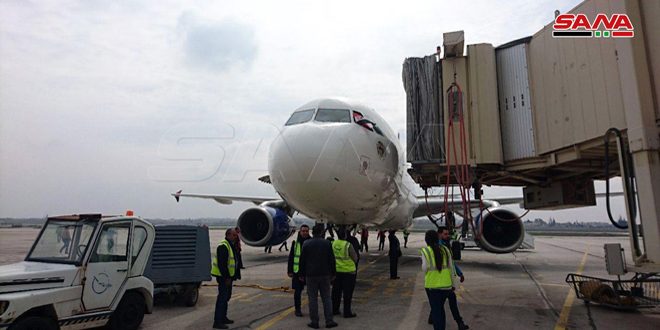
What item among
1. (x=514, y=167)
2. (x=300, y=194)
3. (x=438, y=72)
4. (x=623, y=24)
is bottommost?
(x=300, y=194)

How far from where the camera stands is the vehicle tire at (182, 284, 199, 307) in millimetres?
7105

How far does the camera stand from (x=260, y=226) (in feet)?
46.6

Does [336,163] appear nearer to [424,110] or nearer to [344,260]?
[344,260]

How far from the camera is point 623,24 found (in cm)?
453

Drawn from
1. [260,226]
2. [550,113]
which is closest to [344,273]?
[550,113]

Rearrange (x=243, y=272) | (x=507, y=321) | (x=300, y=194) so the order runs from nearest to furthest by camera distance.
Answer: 1. (x=507, y=321)
2. (x=300, y=194)
3. (x=243, y=272)

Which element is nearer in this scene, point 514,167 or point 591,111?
point 591,111

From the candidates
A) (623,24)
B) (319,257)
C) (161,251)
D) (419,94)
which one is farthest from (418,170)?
(161,251)

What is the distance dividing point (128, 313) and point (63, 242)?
1257mm

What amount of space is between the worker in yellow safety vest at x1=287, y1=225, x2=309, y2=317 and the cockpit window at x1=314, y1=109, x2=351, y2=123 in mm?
2130

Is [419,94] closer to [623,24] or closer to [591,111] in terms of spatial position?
[591,111]

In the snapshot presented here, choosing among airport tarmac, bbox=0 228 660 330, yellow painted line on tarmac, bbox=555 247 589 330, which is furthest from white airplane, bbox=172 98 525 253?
yellow painted line on tarmac, bbox=555 247 589 330

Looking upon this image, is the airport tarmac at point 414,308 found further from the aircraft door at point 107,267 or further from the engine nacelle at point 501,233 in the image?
the engine nacelle at point 501,233

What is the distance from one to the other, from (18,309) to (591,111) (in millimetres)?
7195
